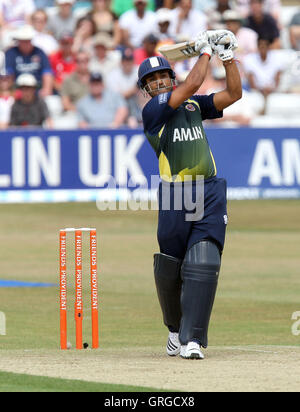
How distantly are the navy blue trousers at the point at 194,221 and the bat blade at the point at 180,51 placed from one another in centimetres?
97

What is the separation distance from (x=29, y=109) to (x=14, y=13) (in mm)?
4389

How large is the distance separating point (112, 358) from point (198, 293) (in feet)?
2.59

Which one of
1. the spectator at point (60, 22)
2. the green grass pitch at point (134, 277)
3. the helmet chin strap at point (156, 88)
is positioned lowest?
the green grass pitch at point (134, 277)

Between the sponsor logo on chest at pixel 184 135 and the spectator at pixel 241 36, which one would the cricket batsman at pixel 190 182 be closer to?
the sponsor logo on chest at pixel 184 135

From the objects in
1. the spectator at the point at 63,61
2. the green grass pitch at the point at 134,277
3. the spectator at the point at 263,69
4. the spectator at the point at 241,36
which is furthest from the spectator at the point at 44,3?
the green grass pitch at the point at 134,277

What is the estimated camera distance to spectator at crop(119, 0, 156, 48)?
22.9 metres

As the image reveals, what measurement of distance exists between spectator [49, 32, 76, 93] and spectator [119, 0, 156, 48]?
1.24 m

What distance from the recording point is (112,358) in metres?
7.92

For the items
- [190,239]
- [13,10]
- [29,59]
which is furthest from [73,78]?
[190,239]

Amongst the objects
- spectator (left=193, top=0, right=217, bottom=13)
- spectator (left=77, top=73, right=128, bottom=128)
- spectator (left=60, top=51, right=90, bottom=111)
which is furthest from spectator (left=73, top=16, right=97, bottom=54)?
spectator (left=193, top=0, right=217, bottom=13)

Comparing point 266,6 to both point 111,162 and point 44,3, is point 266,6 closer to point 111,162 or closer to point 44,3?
point 44,3

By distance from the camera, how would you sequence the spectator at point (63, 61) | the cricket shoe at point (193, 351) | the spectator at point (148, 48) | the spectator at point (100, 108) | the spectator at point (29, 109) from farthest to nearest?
the spectator at point (63, 61), the spectator at point (148, 48), the spectator at point (100, 108), the spectator at point (29, 109), the cricket shoe at point (193, 351)

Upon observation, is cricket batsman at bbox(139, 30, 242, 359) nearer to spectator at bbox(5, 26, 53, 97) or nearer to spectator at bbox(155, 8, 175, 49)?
spectator at bbox(5, 26, 53, 97)

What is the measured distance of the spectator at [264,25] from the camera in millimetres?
23031
